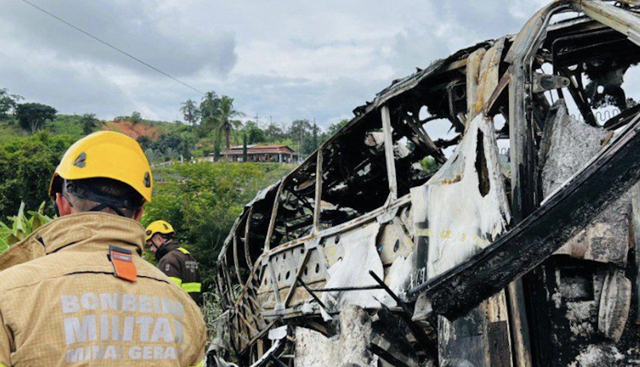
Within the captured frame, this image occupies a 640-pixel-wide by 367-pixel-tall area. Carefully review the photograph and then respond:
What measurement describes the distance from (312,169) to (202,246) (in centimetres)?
1425

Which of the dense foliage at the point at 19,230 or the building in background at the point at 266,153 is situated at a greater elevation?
the building in background at the point at 266,153

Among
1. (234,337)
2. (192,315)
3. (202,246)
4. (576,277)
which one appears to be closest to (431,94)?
(576,277)

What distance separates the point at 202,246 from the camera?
68.3 ft

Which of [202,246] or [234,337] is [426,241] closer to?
[234,337]

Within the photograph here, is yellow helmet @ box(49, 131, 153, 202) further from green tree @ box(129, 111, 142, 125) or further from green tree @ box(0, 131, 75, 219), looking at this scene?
green tree @ box(129, 111, 142, 125)

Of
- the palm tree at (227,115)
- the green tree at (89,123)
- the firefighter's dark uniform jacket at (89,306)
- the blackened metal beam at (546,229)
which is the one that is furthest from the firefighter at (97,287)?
the green tree at (89,123)

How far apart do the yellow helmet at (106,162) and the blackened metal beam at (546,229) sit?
1.49m

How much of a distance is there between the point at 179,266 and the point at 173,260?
11 cm

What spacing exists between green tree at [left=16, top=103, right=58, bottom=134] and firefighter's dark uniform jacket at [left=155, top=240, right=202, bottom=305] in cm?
7146

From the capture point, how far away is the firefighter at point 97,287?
146cm

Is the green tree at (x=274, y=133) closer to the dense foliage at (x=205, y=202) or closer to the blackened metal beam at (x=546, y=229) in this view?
the dense foliage at (x=205, y=202)

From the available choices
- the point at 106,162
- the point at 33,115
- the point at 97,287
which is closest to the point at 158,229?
the point at 106,162

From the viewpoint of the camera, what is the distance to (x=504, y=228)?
3049 mm

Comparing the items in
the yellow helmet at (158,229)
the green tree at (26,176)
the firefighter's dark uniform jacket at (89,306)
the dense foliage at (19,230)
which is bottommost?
the firefighter's dark uniform jacket at (89,306)
